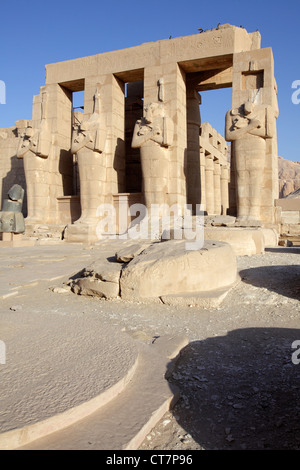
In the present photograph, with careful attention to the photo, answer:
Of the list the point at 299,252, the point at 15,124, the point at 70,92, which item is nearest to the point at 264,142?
the point at 299,252

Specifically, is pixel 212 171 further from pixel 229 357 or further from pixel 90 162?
pixel 229 357

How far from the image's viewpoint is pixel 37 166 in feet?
35.2

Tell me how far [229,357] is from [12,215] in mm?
7549

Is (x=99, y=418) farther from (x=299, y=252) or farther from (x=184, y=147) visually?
(x=184, y=147)

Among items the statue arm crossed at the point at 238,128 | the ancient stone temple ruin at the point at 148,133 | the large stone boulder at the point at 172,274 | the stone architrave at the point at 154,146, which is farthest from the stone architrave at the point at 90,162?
the large stone boulder at the point at 172,274

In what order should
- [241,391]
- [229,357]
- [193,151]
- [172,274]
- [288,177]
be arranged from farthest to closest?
[288,177] < [193,151] < [172,274] < [229,357] < [241,391]

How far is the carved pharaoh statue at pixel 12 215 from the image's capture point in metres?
8.38

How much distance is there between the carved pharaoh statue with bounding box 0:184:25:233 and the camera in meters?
8.38

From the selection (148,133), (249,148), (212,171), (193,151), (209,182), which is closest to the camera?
(249,148)

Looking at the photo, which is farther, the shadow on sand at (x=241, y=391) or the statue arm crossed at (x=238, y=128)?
the statue arm crossed at (x=238, y=128)

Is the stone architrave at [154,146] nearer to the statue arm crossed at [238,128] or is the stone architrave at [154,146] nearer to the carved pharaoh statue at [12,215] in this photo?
the statue arm crossed at [238,128]

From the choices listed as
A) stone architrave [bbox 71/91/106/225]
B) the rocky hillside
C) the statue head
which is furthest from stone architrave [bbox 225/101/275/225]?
the rocky hillside

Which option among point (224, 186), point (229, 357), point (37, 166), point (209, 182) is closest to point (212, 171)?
point (209, 182)

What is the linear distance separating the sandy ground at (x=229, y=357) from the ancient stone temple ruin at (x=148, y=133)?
15.5ft
